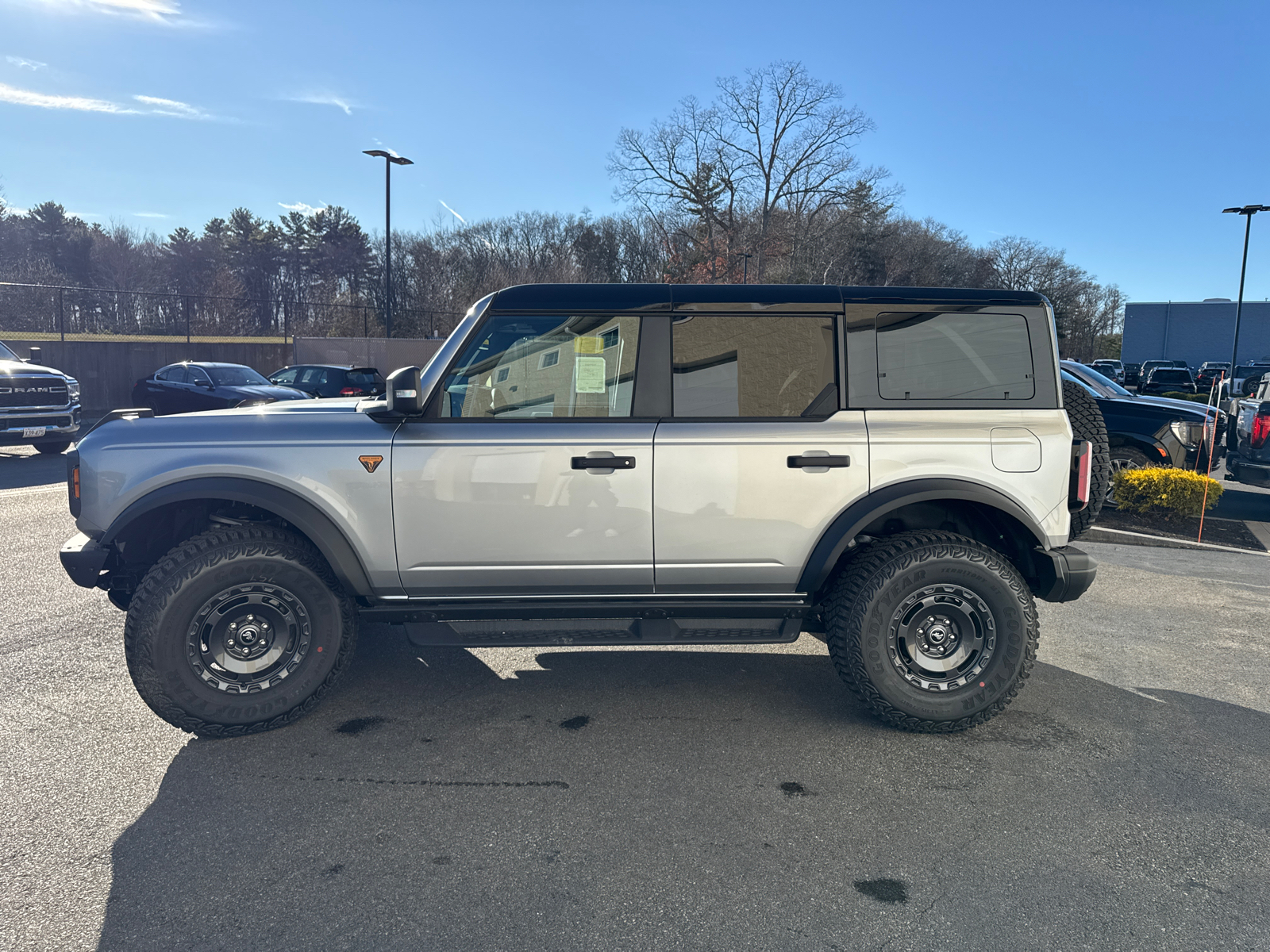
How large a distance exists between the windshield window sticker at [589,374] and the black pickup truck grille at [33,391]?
12.5m

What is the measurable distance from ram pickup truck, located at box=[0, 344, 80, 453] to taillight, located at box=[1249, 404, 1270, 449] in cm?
1650

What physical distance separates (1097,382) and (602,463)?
10.2 m

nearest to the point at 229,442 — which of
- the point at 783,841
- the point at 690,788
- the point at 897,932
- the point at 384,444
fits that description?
the point at 384,444

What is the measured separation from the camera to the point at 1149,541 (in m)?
8.75

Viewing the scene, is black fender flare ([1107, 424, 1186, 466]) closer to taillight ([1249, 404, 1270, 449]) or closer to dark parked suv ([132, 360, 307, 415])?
taillight ([1249, 404, 1270, 449])

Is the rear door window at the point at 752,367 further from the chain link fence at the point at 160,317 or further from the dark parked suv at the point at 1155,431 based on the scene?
the chain link fence at the point at 160,317

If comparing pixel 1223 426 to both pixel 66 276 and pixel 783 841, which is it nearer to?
pixel 783 841

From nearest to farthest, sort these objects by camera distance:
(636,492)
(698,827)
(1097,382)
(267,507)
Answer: (698,827), (267,507), (636,492), (1097,382)

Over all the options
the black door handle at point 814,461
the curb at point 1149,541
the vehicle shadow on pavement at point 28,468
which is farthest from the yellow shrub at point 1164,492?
the vehicle shadow on pavement at point 28,468

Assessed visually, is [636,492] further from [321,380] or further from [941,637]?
[321,380]

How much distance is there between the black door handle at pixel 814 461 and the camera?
3.95 m

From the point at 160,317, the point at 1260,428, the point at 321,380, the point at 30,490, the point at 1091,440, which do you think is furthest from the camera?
the point at 160,317

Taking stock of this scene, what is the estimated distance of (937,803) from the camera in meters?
3.39

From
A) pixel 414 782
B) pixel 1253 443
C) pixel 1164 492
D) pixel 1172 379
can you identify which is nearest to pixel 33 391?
pixel 414 782
